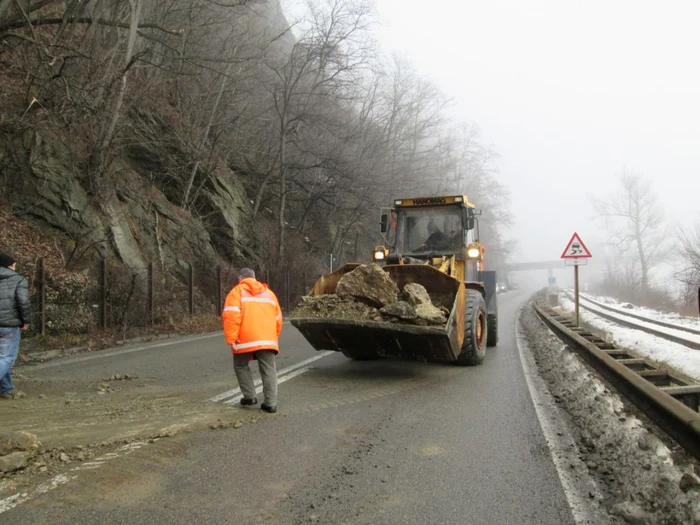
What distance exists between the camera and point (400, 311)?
721 centimetres

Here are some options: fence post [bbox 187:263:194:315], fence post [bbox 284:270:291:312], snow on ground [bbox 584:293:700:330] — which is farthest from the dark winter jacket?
snow on ground [bbox 584:293:700:330]

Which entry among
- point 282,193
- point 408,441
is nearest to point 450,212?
point 408,441

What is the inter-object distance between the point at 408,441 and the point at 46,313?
909 centimetres

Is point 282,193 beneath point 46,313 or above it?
above

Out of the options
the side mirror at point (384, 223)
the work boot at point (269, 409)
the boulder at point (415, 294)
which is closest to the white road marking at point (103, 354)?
the work boot at point (269, 409)

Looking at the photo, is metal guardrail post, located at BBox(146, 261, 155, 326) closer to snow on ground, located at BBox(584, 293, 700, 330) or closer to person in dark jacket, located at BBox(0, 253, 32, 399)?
person in dark jacket, located at BBox(0, 253, 32, 399)

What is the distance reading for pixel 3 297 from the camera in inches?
242

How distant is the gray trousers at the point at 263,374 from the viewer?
574 cm

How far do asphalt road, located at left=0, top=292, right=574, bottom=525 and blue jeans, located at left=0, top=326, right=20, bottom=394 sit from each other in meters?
1.88

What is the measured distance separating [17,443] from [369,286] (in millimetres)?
4685

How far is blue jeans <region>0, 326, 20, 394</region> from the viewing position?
6.07 m

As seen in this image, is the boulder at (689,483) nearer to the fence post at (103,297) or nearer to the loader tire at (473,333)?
the loader tire at (473,333)

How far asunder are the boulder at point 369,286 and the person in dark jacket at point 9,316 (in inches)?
156

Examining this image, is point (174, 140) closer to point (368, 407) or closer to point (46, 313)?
point (46, 313)
